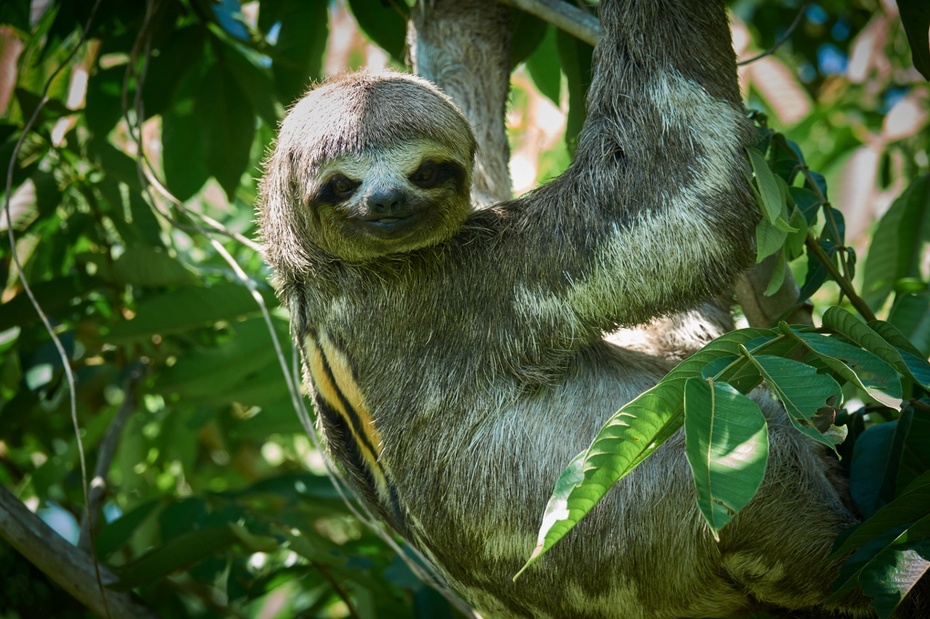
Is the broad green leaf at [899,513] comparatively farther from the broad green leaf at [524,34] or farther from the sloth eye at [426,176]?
the broad green leaf at [524,34]

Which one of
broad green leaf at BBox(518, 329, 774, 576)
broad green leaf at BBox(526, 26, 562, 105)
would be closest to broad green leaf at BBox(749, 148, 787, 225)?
broad green leaf at BBox(518, 329, 774, 576)

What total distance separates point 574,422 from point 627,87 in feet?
5.52

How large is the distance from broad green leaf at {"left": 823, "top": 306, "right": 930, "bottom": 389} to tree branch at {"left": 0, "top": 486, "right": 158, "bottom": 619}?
161 inches

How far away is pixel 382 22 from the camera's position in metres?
6.25


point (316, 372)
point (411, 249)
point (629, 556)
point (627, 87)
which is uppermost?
point (627, 87)

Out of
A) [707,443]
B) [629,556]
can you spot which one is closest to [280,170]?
[629,556]

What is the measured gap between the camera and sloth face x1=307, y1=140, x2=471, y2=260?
4270mm

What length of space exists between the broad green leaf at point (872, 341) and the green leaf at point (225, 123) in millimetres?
4115

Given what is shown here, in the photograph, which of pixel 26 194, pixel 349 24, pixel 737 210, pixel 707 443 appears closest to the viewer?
pixel 707 443

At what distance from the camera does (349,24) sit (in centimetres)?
873

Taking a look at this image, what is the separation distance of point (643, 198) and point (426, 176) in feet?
3.46

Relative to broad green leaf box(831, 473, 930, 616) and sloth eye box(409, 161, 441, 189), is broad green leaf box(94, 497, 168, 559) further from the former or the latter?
broad green leaf box(831, 473, 930, 616)

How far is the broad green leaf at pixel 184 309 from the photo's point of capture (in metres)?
5.73

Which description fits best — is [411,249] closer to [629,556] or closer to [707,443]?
[629,556]
